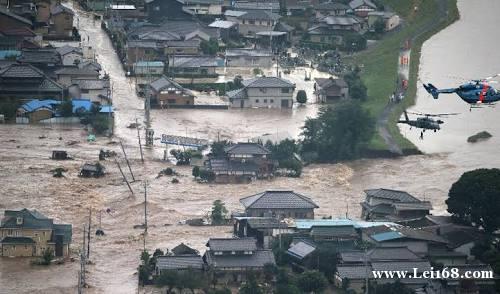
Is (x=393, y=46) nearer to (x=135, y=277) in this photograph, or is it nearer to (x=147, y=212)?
(x=147, y=212)

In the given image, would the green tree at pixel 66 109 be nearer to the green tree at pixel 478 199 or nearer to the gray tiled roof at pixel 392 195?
the gray tiled roof at pixel 392 195

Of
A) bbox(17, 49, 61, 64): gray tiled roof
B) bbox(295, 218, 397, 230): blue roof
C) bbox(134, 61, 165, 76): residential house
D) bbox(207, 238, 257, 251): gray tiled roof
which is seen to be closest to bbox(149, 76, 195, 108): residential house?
bbox(134, 61, 165, 76): residential house

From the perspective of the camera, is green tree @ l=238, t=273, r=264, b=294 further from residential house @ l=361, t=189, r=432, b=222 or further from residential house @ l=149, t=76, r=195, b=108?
residential house @ l=149, t=76, r=195, b=108

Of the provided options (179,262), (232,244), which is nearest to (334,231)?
(232,244)

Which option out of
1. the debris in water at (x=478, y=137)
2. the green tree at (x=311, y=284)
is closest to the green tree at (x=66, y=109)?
the debris in water at (x=478, y=137)

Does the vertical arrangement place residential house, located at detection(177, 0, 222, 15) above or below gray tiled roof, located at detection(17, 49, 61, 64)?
above

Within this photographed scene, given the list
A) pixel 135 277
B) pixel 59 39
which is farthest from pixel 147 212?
pixel 59 39
